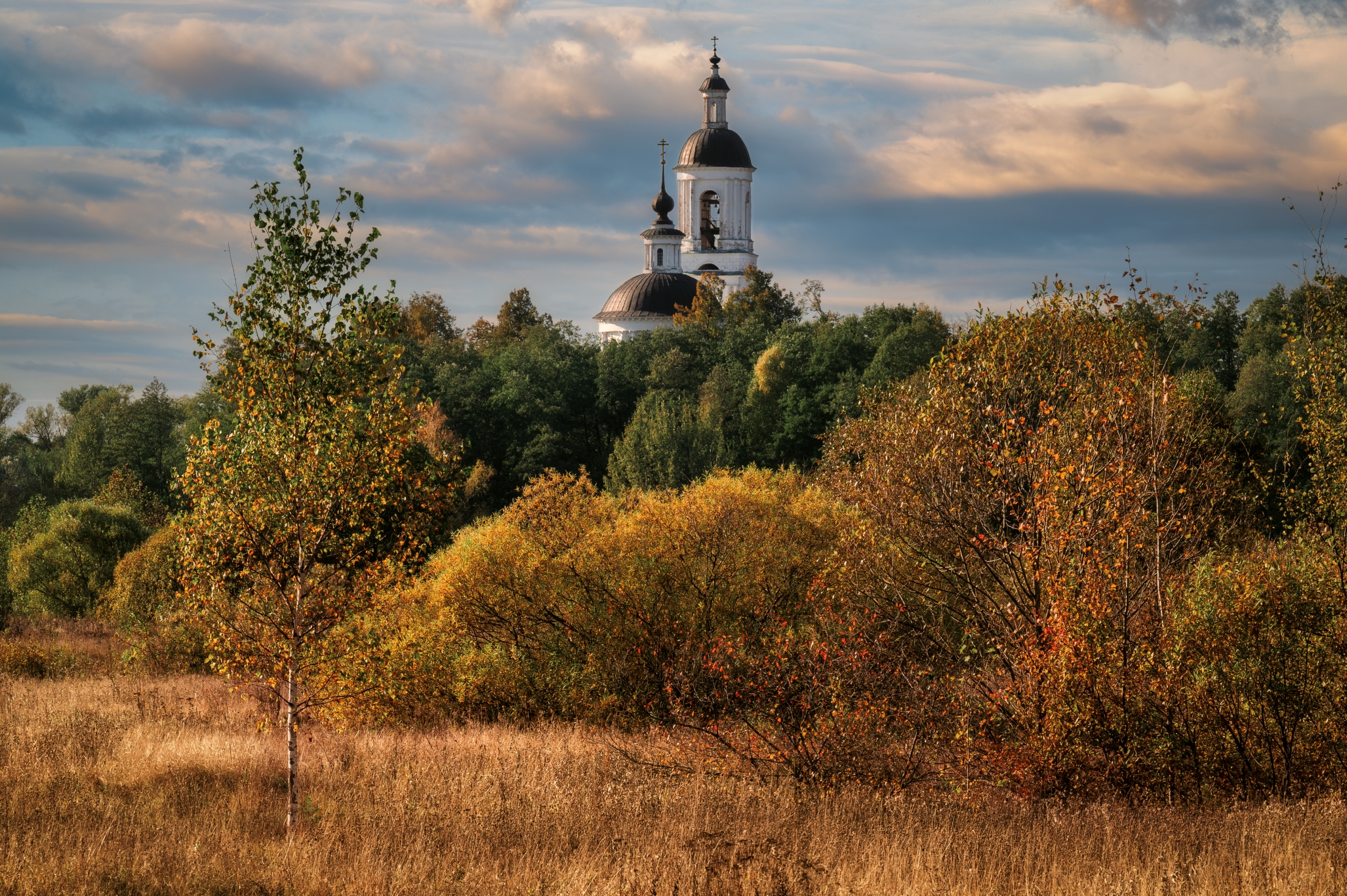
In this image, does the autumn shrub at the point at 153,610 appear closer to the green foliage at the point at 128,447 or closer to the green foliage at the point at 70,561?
the green foliage at the point at 70,561

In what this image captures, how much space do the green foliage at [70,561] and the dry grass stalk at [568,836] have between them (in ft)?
75.2

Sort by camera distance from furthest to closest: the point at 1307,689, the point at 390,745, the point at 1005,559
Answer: the point at 390,745 → the point at 1005,559 → the point at 1307,689

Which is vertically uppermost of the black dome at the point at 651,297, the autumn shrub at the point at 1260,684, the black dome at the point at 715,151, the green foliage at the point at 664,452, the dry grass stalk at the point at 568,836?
the black dome at the point at 715,151

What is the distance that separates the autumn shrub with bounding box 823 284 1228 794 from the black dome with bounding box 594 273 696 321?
63167 mm

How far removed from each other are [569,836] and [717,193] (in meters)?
82.0

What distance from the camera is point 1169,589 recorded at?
45.5ft

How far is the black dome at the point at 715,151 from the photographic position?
8862cm

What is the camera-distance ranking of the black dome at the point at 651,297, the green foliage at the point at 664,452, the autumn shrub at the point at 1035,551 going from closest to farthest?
the autumn shrub at the point at 1035,551 → the green foliage at the point at 664,452 → the black dome at the point at 651,297

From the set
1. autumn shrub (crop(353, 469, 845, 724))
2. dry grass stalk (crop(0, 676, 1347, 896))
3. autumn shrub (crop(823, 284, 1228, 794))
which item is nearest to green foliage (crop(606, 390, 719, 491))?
autumn shrub (crop(353, 469, 845, 724))

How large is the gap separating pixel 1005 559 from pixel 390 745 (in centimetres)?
1041

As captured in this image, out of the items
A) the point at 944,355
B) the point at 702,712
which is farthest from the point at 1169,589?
the point at 702,712

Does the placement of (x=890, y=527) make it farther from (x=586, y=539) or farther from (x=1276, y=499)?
(x=1276, y=499)

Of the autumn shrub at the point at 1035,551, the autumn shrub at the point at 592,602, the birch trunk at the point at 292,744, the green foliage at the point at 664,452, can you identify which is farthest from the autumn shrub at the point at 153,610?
the green foliage at the point at 664,452

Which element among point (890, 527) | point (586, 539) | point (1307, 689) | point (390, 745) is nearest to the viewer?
point (1307, 689)
